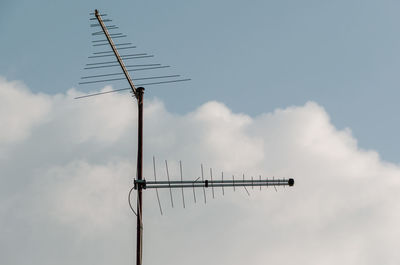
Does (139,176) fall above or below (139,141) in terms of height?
below

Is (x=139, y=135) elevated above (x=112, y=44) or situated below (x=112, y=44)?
below

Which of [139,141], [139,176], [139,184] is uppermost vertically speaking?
[139,141]

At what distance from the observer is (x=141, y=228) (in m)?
10.2

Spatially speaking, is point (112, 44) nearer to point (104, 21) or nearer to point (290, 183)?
point (104, 21)

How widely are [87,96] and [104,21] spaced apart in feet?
6.89

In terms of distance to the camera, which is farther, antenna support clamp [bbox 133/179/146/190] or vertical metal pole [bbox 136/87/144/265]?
antenna support clamp [bbox 133/179/146/190]

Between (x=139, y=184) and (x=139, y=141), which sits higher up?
(x=139, y=141)

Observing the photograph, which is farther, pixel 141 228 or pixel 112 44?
pixel 112 44

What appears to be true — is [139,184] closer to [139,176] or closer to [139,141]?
[139,176]

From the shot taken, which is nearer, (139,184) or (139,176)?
(139,184)

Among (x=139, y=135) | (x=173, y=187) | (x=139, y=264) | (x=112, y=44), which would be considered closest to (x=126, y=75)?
(x=112, y=44)

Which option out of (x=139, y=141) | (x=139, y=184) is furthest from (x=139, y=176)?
(x=139, y=141)

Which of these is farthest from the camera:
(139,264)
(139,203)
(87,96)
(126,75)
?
(87,96)

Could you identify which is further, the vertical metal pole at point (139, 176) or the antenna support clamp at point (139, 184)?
the antenna support clamp at point (139, 184)
